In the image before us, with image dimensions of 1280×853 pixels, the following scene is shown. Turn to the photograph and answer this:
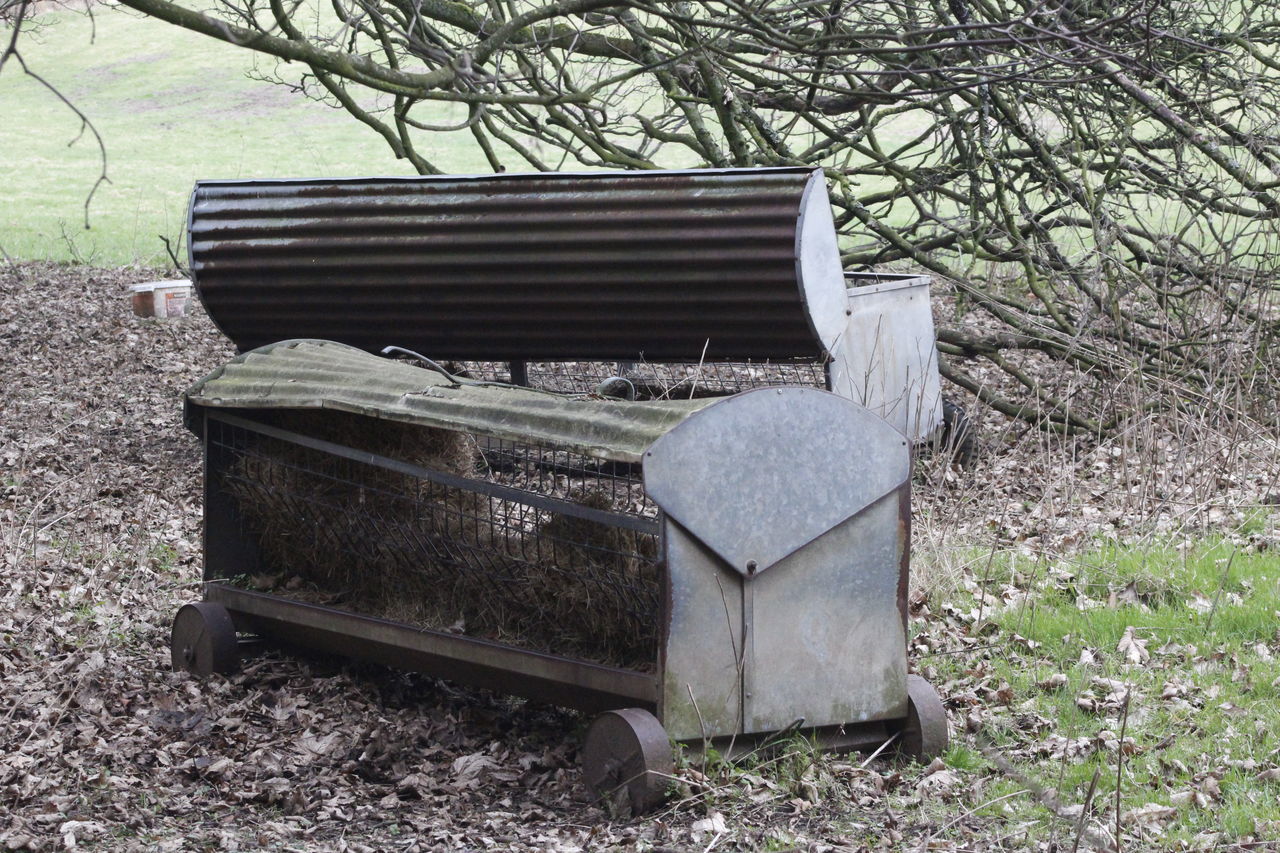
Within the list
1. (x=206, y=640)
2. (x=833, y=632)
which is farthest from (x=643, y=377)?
(x=833, y=632)

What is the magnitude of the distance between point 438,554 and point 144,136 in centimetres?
3080

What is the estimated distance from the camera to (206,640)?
16.6ft

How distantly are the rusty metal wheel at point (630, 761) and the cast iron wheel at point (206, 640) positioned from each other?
1.92 meters

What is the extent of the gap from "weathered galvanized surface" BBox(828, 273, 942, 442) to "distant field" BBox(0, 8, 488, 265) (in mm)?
13263

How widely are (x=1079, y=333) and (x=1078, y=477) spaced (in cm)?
86

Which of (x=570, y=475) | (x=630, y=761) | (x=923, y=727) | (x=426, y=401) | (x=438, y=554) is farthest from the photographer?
(x=570, y=475)

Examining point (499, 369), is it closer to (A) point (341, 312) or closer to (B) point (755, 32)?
(A) point (341, 312)

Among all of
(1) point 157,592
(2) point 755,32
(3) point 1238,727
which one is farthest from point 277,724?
(2) point 755,32

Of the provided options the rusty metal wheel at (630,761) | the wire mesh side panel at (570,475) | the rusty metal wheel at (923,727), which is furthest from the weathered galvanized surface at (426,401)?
the rusty metal wheel at (923,727)

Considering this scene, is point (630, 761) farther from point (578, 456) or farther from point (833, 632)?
point (578, 456)

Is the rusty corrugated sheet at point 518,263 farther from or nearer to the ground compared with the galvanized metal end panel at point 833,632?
farther from the ground

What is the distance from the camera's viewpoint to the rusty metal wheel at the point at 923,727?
4.04 metres

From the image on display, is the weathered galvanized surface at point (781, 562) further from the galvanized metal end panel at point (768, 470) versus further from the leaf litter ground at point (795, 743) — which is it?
the leaf litter ground at point (795, 743)

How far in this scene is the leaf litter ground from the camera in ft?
12.0
